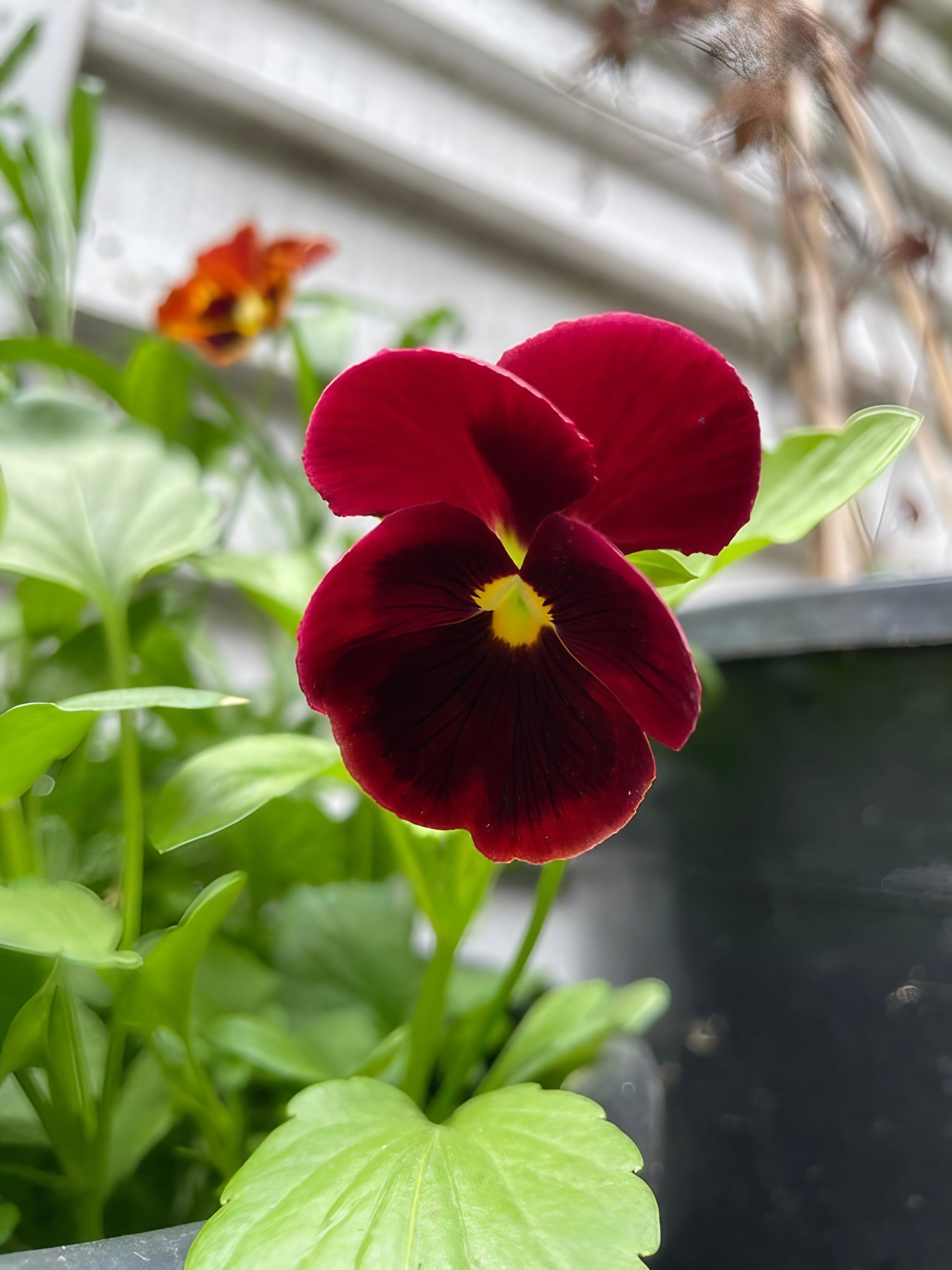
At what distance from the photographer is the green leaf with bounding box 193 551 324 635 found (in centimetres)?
41

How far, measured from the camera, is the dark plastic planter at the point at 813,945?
42 centimetres

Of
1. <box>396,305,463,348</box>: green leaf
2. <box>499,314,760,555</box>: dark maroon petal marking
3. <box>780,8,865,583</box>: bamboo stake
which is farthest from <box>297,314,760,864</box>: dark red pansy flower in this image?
<box>780,8,865,583</box>: bamboo stake

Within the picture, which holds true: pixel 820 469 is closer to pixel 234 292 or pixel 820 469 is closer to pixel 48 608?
pixel 48 608

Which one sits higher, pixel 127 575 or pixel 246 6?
pixel 246 6

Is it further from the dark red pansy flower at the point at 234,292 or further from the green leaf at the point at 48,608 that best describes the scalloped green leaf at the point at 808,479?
the dark red pansy flower at the point at 234,292

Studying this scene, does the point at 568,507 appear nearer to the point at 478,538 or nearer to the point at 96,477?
the point at 478,538

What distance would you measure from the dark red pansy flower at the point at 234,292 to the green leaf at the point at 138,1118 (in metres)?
0.52

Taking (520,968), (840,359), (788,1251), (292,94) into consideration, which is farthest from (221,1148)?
(292,94)

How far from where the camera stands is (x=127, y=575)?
1.28 ft

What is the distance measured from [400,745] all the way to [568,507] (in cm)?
8

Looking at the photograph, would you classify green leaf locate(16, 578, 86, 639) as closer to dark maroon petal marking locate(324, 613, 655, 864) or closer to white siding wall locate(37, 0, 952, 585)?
dark maroon petal marking locate(324, 613, 655, 864)

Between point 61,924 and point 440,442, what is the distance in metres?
0.18

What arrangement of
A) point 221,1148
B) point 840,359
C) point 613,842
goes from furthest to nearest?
point 840,359 < point 613,842 < point 221,1148

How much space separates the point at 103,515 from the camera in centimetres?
39
